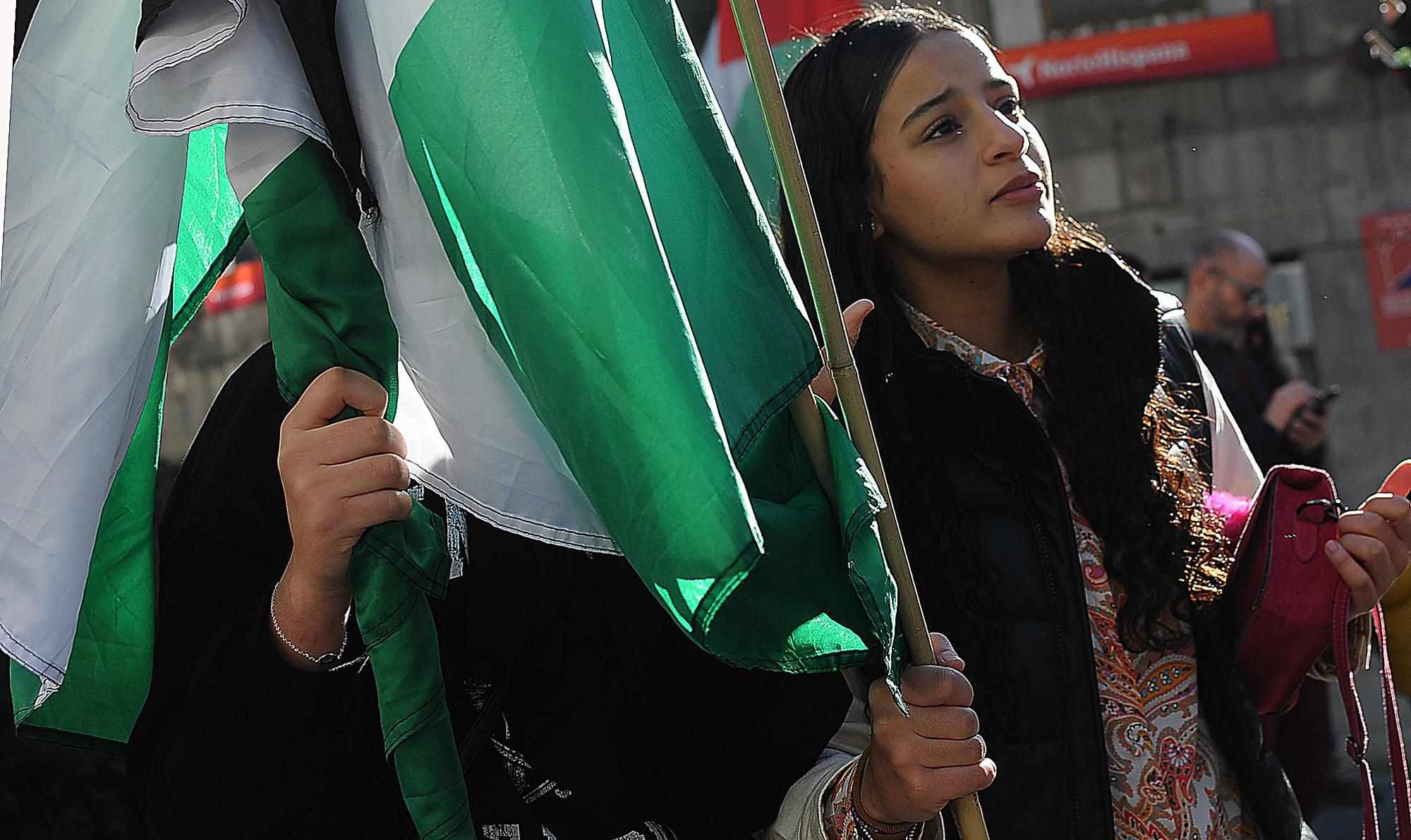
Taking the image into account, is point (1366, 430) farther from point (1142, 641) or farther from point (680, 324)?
point (680, 324)

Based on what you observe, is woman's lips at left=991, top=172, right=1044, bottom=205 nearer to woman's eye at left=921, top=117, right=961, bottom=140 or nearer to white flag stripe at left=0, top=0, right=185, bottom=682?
woman's eye at left=921, top=117, right=961, bottom=140

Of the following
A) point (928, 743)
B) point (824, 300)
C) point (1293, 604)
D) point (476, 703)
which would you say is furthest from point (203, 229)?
point (1293, 604)

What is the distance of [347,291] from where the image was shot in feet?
4.85

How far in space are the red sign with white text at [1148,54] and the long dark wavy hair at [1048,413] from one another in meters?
6.95

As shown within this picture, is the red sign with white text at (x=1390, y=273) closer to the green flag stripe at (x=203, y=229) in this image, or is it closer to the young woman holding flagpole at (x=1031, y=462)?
the young woman holding flagpole at (x=1031, y=462)

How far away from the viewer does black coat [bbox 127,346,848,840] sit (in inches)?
61.5

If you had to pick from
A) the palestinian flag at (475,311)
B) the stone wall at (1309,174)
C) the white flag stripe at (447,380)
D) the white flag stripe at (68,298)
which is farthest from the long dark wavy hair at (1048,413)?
the stone wall at (1309,174)

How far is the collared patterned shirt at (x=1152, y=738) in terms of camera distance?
2.05 m

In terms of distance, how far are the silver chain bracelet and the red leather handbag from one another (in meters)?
1.33

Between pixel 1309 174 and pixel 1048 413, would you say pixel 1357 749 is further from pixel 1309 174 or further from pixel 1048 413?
pixel 1309 174

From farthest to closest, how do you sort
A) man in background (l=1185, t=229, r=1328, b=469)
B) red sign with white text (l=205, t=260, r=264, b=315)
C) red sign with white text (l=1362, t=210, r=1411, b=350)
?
red sign with white text (l=205, t=260, r=264, b=315)
red sign with white text (l=1362, t=210, r=1411, b=350)
man in background (l=1185, t=229, r=1328, b=469)

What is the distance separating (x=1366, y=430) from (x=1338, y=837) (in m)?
4.97

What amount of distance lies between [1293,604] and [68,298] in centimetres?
169

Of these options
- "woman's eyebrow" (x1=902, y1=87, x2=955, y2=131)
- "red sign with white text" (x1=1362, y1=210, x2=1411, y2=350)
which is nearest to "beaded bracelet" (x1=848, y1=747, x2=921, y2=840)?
"woman's eyebrow" (x1=902, y1=87, x2=955, y2=131)
